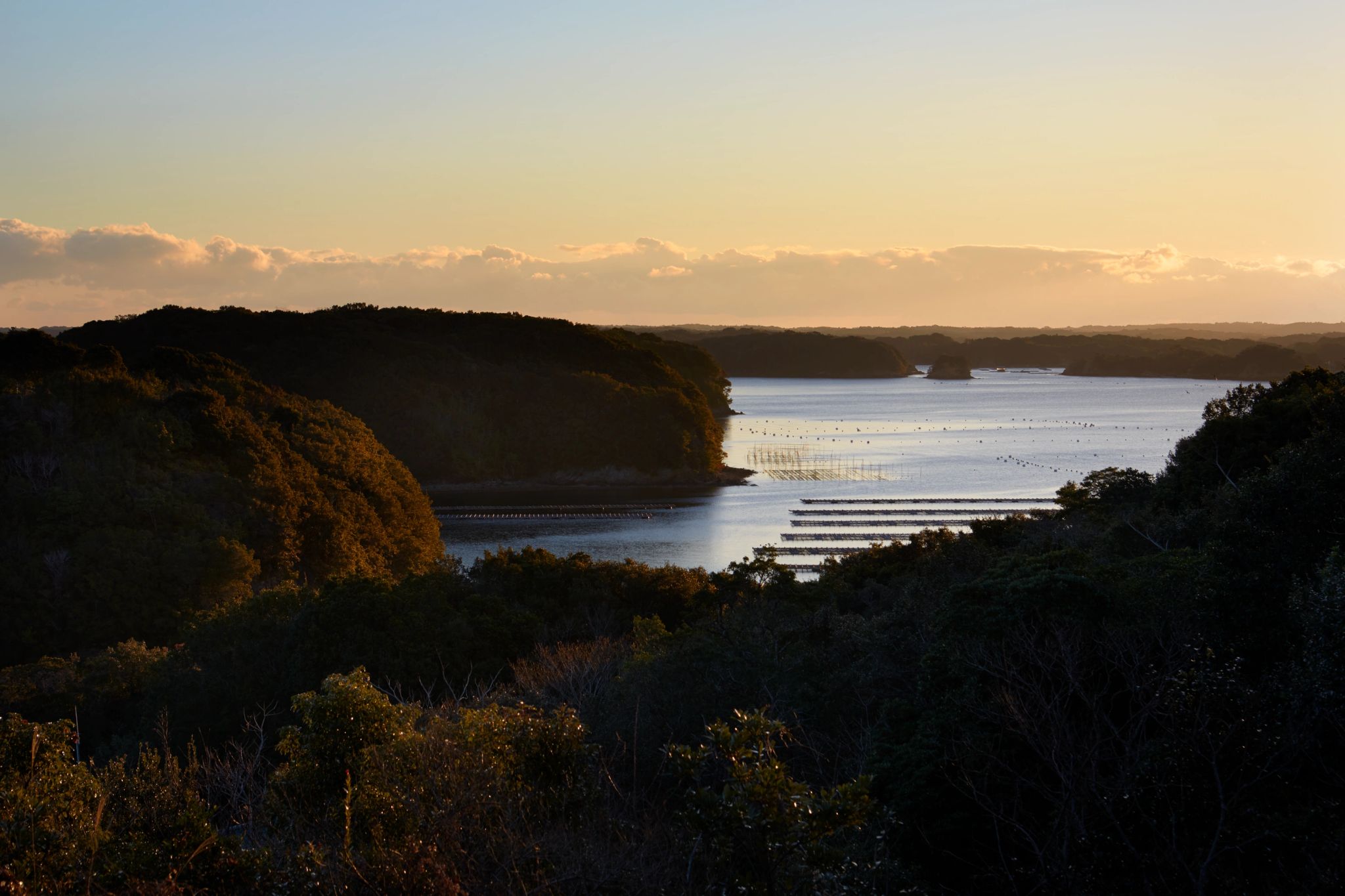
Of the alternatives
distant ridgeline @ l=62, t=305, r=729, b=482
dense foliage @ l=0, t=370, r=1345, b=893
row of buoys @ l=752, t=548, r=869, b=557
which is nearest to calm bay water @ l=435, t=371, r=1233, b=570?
row of buoys @ l=752, t=548, r=869, b=557

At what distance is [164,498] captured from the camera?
112 ft

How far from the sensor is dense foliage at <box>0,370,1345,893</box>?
706 centimetres

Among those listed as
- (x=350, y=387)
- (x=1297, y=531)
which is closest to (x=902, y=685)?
(x=1297, y=531)

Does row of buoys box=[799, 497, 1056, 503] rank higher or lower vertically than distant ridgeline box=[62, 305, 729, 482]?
lower

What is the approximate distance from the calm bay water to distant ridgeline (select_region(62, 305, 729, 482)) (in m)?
5.18

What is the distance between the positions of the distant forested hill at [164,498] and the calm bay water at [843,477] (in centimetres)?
856

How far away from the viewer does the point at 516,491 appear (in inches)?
2997

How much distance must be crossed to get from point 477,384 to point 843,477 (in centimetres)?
3073

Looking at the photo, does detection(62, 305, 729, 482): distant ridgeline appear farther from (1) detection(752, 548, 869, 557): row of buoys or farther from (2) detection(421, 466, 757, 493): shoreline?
(1) detection(752, 548, 869, 557): row of buoys

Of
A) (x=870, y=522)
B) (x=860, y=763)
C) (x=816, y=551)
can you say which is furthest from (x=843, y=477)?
(x=860, y=763)

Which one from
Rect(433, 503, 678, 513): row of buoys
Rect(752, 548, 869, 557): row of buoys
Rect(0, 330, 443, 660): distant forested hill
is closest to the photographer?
Rect(0, 330, 443, 660): distant forested hill

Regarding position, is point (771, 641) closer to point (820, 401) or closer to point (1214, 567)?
point (1214, 567)

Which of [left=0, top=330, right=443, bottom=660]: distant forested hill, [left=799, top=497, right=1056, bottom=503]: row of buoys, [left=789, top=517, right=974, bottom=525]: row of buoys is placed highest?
[left=0, top=330, right=443, bottom=660]: distant forested hill

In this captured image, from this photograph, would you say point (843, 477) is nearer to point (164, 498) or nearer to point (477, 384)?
point (477, 384)
